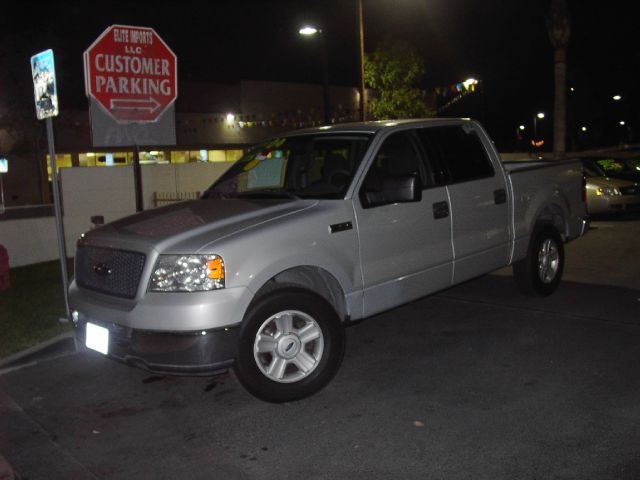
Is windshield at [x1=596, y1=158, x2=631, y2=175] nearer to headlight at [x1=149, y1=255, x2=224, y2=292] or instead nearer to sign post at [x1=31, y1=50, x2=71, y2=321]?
sign post at [x1=31, y1=50, x2=71, y2=321]

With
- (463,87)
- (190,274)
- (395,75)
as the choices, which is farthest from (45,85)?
(395,75)

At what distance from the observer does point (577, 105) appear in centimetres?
5038

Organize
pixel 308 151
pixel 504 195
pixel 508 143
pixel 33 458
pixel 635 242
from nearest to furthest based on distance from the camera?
pixel 33 458 < pixel 308 151 < pixel 504 195 < pixel 635 242 < pixel 508 143

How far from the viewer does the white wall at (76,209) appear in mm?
11031

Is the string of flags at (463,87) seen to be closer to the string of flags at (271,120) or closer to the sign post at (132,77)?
the sign post at (132,77)

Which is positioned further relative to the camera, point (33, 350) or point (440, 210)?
point (33, 350)

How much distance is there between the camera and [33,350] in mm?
6191

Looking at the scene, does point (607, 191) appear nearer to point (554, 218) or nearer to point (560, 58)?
point (560, 58)

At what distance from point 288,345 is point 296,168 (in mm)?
1966

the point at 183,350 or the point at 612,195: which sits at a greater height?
the point at 612,195

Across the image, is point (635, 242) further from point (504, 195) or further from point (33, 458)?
point (33, 458)

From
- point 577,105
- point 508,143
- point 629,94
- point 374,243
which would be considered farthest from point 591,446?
point 508,143

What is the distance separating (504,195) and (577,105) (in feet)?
158

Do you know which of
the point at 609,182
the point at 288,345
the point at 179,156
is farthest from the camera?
the point at 179,156
